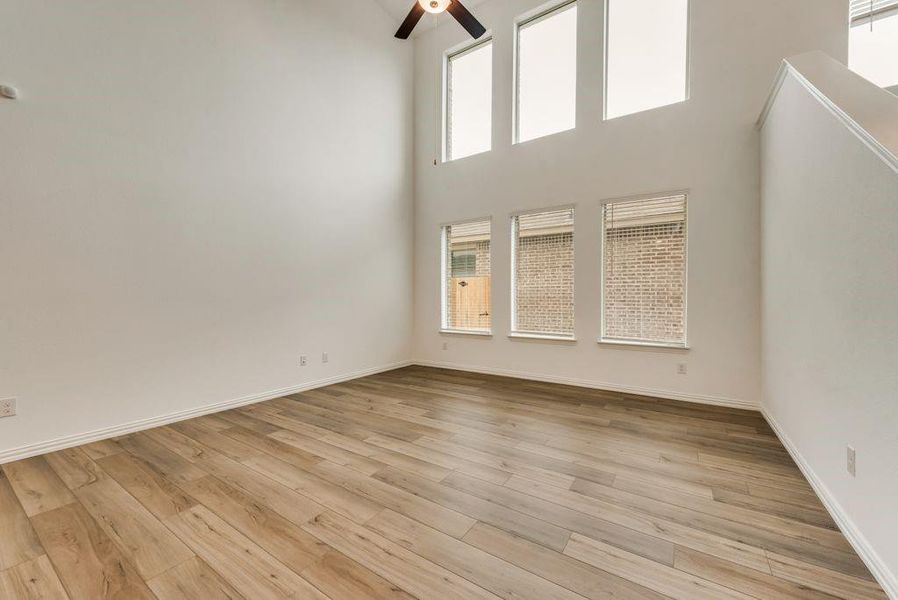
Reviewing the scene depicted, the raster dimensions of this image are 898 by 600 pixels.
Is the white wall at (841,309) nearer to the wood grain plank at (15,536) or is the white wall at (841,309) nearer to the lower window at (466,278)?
the lower window at (466,278)

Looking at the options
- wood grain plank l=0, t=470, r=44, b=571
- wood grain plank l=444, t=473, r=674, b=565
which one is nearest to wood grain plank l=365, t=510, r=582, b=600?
wood grain plank l=444, t=473, r=674, b=565

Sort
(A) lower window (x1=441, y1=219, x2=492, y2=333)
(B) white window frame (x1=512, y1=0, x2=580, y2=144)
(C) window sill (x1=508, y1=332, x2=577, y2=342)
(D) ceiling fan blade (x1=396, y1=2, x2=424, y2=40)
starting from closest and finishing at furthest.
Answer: (D) ceiling fan blade (x1=396, y1=2, x2=424, y2=40) → (C) window sill (x1=508, y1=332, x2=577, y2=342) → (B) white window frame (x1=512, y1=0, x2=580, y2=144) → (A) lower window (x1=441, y1=219, x2=492, y2=333)

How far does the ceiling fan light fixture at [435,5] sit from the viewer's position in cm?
293

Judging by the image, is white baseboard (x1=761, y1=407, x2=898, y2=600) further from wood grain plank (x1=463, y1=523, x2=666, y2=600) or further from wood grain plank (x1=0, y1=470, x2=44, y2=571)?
wood grain plank (x1=0, y1=470, x2=44, y2=571)

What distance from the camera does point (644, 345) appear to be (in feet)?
13.0

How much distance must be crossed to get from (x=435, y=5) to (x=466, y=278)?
3.22 metres

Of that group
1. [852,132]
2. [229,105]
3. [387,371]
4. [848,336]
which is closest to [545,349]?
[387,371]

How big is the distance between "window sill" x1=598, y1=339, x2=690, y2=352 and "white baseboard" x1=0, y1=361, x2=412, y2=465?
3269 millimetres

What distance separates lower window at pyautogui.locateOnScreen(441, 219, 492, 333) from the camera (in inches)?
205

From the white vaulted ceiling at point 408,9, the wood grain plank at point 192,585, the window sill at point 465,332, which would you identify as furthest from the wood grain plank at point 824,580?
the white vaulted ceiling at point 408,9

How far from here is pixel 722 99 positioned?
358cm

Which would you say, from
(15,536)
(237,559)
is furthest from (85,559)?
(237,559)

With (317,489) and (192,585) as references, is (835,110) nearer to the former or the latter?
(317,489)

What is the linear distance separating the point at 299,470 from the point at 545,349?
125 inches
